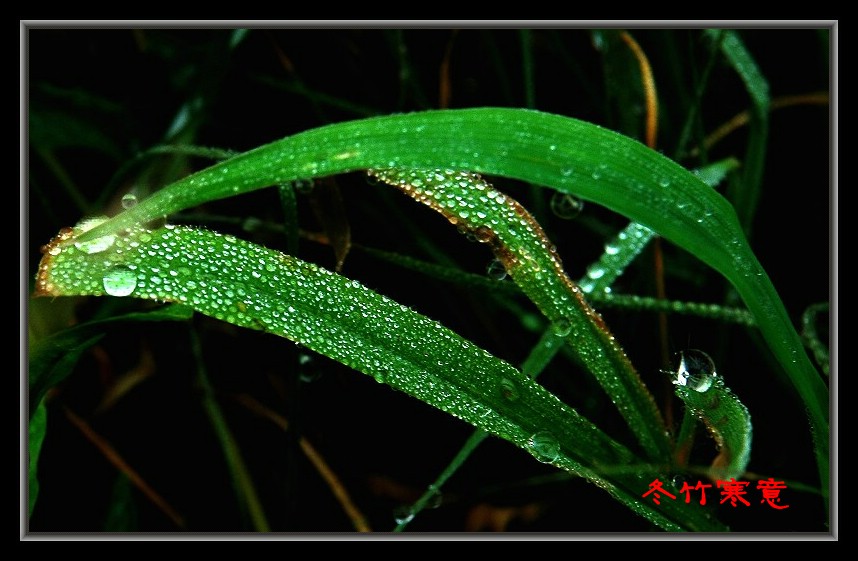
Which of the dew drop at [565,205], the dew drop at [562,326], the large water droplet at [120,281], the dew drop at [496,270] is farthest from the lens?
the dew drop at [565,205]

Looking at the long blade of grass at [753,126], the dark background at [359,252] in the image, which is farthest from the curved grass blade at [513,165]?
the long blade of grass at [753,126]

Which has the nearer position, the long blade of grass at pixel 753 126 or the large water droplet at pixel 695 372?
A: the large water droplet at pixel 695 372

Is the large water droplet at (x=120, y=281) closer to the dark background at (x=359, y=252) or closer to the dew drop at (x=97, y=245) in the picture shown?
the dew drop at (x=97, y=245)

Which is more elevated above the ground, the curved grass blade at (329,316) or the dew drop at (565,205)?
the dew drop at (565,205)

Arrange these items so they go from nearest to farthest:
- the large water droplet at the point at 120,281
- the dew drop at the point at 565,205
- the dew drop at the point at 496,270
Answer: the large water droplet at the point at 120,281 < the dew drop at the point at 496,270 < the dew drop at the point at 565,205

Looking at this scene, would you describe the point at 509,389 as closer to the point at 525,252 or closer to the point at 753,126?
the point at 525,252

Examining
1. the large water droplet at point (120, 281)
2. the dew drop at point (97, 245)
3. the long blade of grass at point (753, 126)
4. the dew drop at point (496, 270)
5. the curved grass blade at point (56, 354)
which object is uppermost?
the long blade of grass at point (753, 126)

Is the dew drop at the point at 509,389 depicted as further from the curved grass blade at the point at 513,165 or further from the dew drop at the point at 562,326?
the curved grass blade at the point at 513,165
